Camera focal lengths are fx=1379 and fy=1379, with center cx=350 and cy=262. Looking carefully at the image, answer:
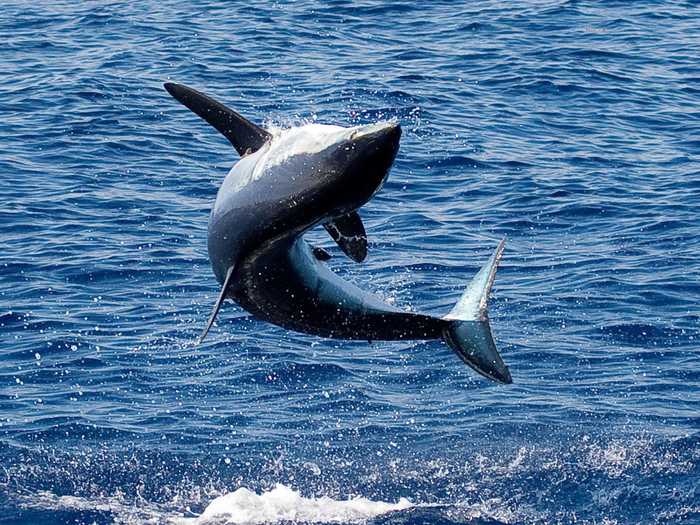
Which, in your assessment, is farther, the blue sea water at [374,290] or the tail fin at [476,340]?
the blue sea water at [374,290]

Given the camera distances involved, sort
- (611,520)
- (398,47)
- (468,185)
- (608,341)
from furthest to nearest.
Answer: (398,47)
(468,185)
(608,341)
(611,520)

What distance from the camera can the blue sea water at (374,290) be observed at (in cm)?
1423

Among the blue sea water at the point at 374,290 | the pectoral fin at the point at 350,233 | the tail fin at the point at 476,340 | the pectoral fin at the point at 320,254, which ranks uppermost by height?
the pectoral fin at the point at 350,233

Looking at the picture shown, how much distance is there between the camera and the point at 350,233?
30.1 ft

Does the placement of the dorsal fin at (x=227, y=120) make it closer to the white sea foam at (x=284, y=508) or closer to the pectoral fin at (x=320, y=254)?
the pectoral fin at (x=320, y=254)

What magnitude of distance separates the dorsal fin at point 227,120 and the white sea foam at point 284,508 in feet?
17.1

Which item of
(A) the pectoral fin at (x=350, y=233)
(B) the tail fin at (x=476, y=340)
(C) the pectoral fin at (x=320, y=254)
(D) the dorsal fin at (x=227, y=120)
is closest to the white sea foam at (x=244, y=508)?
(B) the tail fin at (x=476, y=340)

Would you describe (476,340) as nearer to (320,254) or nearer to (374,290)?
(320,254)

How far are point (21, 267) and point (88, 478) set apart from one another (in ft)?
18.7

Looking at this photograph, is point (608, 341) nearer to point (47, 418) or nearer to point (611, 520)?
point (611, 520)

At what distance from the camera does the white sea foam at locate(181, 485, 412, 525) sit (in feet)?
43.9

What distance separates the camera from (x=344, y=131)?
26.1 ft

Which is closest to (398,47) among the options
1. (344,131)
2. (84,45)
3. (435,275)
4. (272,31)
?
(272,31)

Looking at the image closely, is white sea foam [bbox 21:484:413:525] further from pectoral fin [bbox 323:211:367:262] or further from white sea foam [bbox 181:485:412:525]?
pectoral fin [bbox 323:211:367:262]
